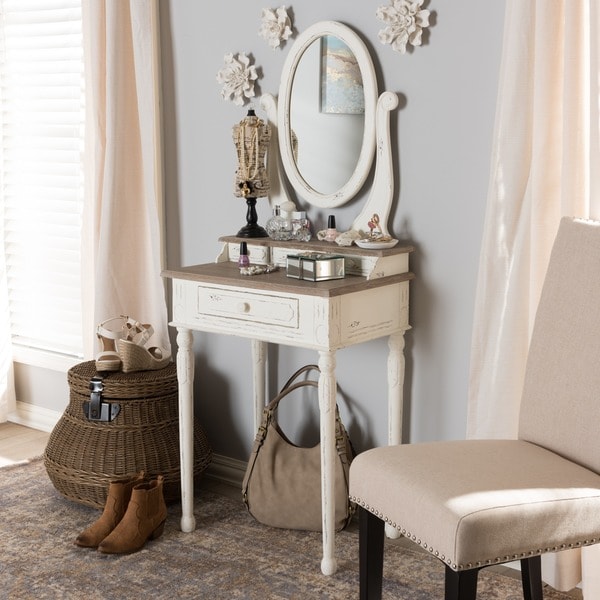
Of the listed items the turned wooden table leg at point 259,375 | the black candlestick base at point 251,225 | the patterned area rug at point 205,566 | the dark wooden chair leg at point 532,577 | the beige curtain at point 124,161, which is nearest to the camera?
the dark wooden chair leg at point 532,577

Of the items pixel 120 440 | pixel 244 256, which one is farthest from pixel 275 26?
pixel 120 440

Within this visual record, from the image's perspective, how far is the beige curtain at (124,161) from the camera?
10.2 ft

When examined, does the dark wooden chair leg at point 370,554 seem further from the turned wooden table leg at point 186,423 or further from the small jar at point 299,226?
the small jar at point 299,226

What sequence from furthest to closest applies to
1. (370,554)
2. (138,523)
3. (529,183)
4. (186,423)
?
(186,423)
(138,523)
(529,183)
(370,554)

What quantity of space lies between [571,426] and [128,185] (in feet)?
5.94

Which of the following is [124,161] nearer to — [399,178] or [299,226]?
[299,226]

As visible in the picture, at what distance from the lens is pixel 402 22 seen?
100 inches

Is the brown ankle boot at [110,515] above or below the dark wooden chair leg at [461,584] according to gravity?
below

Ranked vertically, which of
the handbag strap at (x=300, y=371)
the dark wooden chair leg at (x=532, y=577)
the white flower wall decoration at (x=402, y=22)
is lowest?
the dark wooden chair leg at (x=532, y=577)

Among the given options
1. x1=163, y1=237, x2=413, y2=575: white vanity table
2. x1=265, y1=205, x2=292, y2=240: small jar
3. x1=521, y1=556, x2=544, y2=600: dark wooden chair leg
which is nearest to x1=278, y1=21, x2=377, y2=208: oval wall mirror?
x1=265, y1=205, x2=292, y2=240: small jar

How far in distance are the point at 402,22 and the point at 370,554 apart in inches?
55.2

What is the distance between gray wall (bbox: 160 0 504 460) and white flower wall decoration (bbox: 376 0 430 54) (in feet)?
0.09

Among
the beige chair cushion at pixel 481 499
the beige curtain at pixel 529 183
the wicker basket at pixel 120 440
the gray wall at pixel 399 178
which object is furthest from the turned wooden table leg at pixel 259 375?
the beige chair cushion at pixel 481 499

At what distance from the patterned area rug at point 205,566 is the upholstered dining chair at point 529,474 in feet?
1.23
